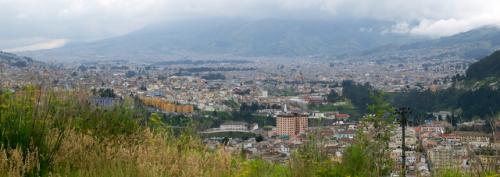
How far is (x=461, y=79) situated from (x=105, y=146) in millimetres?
42864

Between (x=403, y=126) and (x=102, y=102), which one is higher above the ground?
(x=102, y=102)

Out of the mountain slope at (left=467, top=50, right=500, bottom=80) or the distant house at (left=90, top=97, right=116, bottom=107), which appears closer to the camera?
the distant house at (left=90, top=97, right=116, bottom=107)

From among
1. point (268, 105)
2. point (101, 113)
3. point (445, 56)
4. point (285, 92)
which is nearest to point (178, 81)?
point (285, 92)

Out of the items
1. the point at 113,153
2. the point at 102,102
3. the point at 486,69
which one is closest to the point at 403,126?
the point at 113,153

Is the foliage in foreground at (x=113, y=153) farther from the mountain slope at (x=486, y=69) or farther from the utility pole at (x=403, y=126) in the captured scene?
the mountain slope at (x=486, y=69)

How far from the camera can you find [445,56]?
104562 mm

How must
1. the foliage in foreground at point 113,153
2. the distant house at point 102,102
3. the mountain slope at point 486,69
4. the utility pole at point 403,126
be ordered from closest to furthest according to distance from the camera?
the foliage in foreground at point 113,153, the utility pole at point 403,126, the distant house at point 102,102, the mountain slope at point 486,69

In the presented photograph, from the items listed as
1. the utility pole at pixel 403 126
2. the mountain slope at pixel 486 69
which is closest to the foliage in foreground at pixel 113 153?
the utility pole at pixel 403 126

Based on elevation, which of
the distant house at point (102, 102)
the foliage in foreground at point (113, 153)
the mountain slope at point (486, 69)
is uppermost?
the distant house at point (102, 102)

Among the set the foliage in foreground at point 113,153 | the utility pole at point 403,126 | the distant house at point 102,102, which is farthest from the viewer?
the distant house at point 102,102

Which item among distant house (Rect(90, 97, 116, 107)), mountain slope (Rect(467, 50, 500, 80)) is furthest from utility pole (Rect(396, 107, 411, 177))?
mountain slope (Rect(467, 50, 500, 80))

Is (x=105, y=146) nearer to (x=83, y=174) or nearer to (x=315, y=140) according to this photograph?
(x=83, y=174)

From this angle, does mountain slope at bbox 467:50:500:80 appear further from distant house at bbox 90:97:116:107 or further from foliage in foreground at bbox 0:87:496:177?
foliage in foreground at bbox 0:87:496:177

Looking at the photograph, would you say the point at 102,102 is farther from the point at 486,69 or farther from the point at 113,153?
the point at 486,69
